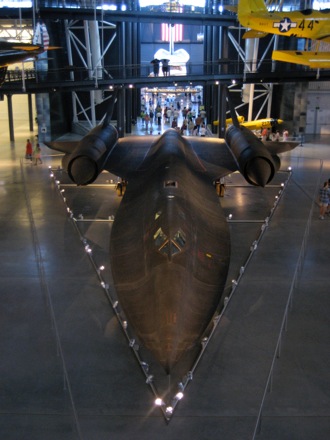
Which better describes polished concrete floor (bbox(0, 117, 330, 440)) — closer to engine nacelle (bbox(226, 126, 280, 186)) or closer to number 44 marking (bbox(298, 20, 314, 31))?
engine nacelle (bbox(226, 126, 280, 186))

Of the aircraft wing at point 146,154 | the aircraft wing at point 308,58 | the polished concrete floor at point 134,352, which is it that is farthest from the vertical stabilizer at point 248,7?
the polished concrete floor at point 134,352

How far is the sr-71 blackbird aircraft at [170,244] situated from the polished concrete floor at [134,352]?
38.2 inches

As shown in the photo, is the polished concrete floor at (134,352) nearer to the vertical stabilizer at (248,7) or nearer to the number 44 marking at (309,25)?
the number 44 marking at (309,25)

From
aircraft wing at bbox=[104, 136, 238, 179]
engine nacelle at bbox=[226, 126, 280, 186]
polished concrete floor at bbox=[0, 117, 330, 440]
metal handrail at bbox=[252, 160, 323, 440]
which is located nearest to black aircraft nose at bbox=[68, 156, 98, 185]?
aircraft wing at bbox=[104, 136, 238, 179]

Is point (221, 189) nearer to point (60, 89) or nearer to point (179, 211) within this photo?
point (179, 211)

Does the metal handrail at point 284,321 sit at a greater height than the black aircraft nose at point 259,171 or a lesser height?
lesser

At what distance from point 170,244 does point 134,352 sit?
6.28 ft

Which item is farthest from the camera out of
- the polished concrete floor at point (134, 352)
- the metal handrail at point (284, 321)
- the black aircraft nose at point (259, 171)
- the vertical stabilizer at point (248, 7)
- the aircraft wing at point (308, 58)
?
the vertical stabilizer at point (248, 7)

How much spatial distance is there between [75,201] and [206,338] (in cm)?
1023

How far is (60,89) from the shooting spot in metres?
26.2

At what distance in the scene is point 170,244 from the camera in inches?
284

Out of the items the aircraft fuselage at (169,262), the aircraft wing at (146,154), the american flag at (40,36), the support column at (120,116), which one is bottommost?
the aircraft fuselage at (169,262)

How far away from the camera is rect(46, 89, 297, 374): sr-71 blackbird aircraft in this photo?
20.5 feet

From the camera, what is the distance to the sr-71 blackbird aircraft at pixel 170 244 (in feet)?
20.5
